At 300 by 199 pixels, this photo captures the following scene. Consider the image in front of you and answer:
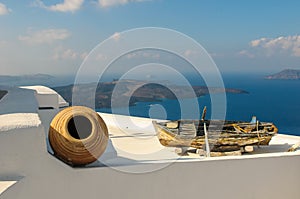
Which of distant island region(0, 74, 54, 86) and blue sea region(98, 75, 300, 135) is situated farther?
blue sea region(98, 75, 300, 135)

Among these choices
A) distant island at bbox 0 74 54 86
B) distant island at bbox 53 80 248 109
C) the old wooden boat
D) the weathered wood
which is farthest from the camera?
distant island at bbox 0 74 54 86

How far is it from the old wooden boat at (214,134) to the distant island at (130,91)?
0.53 m

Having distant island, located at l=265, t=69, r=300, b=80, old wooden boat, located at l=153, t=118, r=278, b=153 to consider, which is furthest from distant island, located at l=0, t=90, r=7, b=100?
distant island, located at l=265, t=69, r=300, b=80

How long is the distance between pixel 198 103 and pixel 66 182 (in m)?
2.21

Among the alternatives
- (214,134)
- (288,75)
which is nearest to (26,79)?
(214,134)

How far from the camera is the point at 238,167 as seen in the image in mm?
3701

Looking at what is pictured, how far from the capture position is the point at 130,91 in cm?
488

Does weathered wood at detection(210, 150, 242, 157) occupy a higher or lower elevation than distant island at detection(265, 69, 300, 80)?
lower

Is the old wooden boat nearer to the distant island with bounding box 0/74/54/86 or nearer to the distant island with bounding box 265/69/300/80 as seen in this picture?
the distant island with bounding box 0/74/54/86

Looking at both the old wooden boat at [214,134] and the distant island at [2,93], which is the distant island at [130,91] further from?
the distant island at [2,93]

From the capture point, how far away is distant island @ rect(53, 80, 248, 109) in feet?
12.7

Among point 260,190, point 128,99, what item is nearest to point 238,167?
point 260,190

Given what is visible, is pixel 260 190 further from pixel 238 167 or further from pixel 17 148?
pixel 17 148

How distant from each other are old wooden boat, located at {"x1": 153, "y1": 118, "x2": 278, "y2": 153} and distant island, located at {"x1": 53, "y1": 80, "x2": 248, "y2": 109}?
→ 53cm
